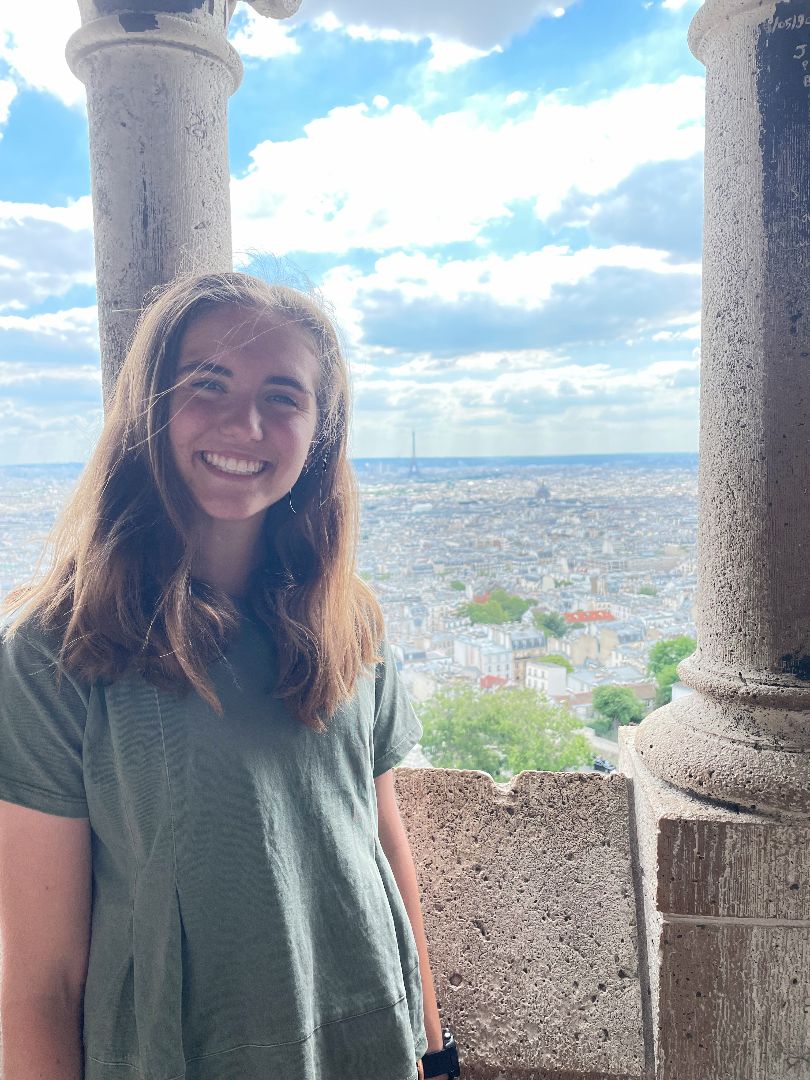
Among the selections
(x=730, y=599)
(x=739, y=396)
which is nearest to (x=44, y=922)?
(x=730, y=599)

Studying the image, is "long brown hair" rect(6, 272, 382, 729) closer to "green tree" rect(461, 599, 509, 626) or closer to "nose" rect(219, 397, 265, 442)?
"nose" rect(219, 397, 265, 442)

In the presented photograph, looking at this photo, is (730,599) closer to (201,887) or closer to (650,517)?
(650,517)

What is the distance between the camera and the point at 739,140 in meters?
1.62

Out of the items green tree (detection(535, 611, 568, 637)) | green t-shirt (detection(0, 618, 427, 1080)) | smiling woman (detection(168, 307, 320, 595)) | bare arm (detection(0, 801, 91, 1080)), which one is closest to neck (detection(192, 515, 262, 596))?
smiling woman (detection(168, 307, 320, 595))

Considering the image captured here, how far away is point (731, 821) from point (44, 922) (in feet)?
4.21

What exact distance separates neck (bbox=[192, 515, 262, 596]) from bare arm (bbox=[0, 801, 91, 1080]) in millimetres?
404

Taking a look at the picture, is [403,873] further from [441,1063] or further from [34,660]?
[34,660]

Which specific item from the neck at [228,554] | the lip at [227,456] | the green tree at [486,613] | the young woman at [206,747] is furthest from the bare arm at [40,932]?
the green tree at [486,613]

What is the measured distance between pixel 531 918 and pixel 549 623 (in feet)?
2.85

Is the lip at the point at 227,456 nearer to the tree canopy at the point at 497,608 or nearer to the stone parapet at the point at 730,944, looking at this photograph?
the stone parapet at the point at 730,944

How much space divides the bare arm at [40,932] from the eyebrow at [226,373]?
663 millimetres

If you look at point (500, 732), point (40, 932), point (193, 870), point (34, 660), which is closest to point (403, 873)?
point (193, 870)

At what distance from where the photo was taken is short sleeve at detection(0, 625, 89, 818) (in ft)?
3.32

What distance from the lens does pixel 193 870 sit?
1.07 metres
